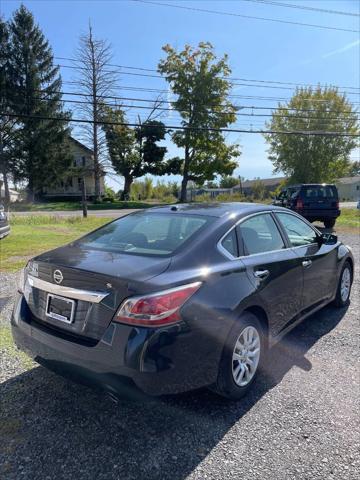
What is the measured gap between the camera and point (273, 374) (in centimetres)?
319

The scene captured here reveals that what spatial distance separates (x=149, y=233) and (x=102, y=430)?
156 cm

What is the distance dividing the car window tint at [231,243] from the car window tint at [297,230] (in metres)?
0.98

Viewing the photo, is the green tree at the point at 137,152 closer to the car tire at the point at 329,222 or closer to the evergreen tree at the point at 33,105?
the evergreen tree at the point at 33,105

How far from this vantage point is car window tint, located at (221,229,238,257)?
9.41 feet

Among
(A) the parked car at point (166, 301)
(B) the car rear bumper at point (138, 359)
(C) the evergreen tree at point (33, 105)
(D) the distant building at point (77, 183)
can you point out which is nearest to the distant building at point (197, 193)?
(D) the distant building at point (77, 183)

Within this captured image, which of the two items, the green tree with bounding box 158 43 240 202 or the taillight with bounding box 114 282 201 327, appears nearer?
the taillight with bounding box 114 282 201 327

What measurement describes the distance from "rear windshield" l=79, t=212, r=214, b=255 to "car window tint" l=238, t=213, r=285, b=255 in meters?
0.34

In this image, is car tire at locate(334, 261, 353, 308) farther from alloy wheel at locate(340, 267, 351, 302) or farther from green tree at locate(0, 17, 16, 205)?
green tree at locate(0, 17, 16, 205)

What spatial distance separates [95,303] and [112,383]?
1.61 ft

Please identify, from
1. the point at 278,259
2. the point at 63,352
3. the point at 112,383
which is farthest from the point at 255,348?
the point at 63,352

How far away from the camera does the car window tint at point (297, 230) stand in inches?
150

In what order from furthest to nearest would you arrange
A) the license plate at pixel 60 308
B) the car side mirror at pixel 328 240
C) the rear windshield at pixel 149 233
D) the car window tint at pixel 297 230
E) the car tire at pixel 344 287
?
the car tire at pixel 344 287, the car side mirror at pixel 328 240, the car window tint at pixel 297 230, the rear windshield at pixel 149 233, the license plate at pixel 60 308

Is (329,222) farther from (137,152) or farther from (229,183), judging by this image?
(229,183)

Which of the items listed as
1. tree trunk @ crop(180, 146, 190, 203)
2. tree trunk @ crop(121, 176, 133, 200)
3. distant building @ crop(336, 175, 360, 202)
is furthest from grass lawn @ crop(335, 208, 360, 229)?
distant building @ crop(336, 175, 360, 202)
